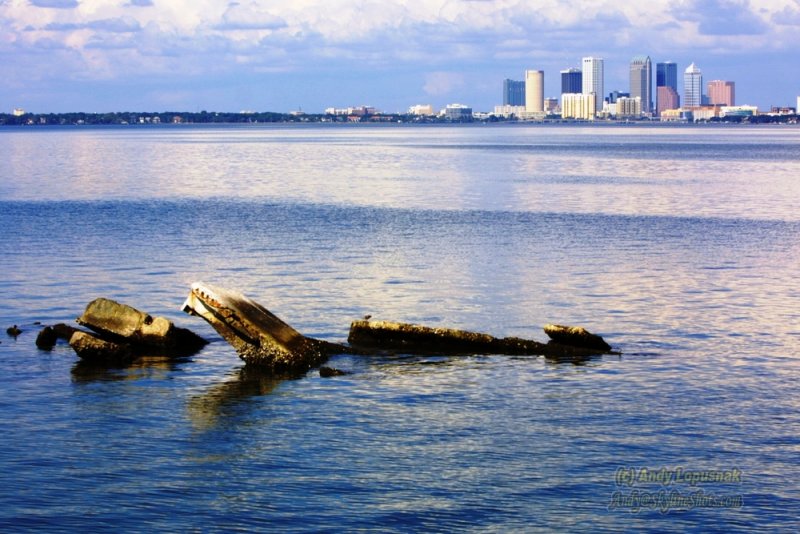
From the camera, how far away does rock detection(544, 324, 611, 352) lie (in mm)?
28984

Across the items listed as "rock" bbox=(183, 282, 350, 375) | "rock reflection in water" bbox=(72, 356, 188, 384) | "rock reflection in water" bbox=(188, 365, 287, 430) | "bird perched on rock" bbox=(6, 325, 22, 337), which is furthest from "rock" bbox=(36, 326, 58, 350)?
"rock reflection in water" bbox=(188, 365, 287, 430)

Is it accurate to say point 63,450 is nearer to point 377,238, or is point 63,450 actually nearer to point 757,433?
point 757,433

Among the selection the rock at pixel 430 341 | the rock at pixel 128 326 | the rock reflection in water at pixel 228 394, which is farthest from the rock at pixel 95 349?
the rock at pixel 430 341

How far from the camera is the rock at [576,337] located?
2898 cm

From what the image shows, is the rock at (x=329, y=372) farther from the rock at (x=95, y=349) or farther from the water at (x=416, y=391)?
A: the rock at (x=95, y=349)

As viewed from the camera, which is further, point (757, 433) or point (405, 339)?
point (405, 339)

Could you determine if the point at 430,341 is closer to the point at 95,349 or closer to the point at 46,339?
the point at 95,349

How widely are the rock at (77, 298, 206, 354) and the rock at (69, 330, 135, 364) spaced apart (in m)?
0.40

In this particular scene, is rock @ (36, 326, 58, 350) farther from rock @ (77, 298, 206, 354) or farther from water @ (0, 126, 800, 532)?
rock @ (77, 298, 206, 354)

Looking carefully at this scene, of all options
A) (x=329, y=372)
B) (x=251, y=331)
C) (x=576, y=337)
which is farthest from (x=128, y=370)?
(x=576, y=337)

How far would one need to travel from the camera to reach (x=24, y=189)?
101 metres

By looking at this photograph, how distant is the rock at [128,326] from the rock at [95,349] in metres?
0.40

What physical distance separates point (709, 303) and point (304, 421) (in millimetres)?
18657

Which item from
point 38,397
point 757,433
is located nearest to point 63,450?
point 38,397
